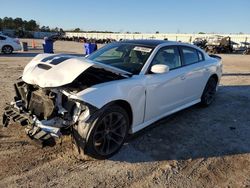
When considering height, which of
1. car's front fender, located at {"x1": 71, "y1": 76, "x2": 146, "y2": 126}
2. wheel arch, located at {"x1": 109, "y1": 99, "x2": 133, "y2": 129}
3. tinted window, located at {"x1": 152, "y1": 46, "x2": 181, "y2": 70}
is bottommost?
wheel arch, located at {"x1": 109, "y1": 99, "x2": 133, "y2": 129}

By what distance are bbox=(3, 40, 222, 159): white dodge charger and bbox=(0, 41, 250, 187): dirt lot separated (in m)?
0.29

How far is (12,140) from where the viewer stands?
4805 mm

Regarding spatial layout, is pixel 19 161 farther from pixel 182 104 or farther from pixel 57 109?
pixel 182 104

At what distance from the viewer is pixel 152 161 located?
4.35 metres

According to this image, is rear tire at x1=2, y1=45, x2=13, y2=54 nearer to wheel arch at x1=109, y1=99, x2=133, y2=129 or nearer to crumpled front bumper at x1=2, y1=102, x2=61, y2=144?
crumpled front bumper at x1=2, y1=102, x2=61, y2=144

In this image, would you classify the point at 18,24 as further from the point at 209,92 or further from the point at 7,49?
the point at 209,92

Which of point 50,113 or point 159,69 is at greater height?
point 159,69

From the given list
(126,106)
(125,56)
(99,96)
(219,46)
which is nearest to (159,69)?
(126,106)

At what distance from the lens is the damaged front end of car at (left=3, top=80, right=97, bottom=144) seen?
397cm

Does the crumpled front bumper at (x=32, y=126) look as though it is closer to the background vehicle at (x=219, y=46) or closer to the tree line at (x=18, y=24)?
the background vehicle at (x=219, y=46)

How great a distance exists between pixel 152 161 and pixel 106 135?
749mm

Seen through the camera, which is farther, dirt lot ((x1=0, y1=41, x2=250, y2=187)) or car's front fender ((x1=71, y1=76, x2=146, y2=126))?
car's front fender ((x1=71, y1=76, x2=146, y2=126))

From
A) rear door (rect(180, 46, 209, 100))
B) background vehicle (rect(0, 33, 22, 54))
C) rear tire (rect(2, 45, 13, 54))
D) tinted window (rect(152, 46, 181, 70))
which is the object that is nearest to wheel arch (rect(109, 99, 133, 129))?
tinted window (rect(152, 46, 181, 70))

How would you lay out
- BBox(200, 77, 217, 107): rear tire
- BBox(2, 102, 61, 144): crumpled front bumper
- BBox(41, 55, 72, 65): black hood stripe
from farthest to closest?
BBox(200, 77, 217, 107): rear tire, BBox(41, 55, 72, 65): black hood stripe, BBox(2, 102, 61, 144): crumpled front bumper
